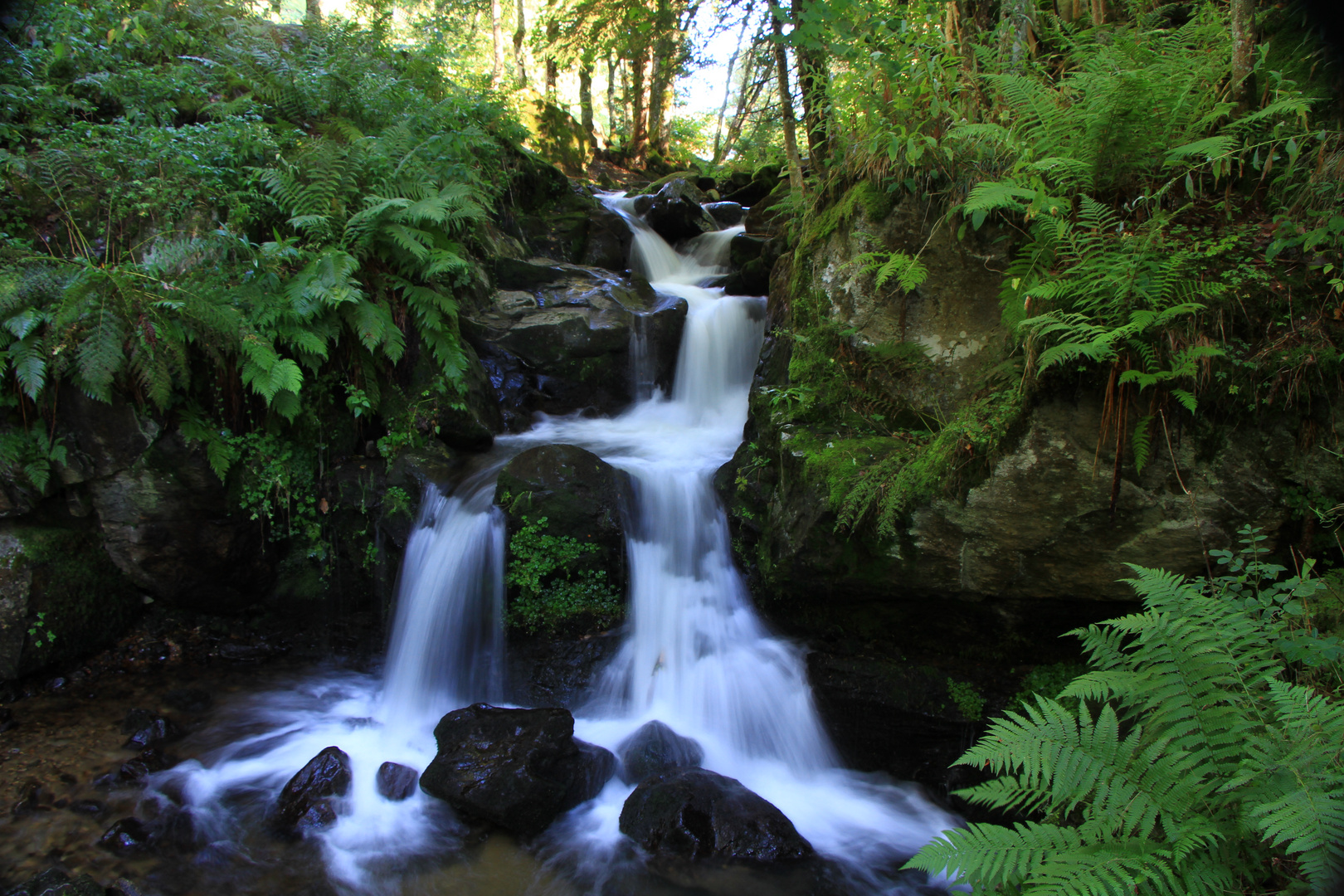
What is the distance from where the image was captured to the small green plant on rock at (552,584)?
17.6ft

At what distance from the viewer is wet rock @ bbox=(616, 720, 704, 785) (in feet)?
14.8

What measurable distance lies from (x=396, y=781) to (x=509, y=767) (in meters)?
0.85

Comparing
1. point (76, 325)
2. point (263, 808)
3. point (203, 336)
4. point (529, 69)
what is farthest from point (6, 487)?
point (529, 69)

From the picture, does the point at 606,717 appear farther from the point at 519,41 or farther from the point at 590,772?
the point at 519,41

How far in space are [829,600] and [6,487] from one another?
21.0 ft

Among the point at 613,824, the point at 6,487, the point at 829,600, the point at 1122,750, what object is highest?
the point at 6,487

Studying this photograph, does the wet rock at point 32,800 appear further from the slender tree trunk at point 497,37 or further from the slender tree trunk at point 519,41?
the slender tree trunk at point 497,37

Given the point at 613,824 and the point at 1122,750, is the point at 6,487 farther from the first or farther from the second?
the point at 1122,750

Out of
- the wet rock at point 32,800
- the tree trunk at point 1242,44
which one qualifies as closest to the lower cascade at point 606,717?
the wet rock at point 32,800

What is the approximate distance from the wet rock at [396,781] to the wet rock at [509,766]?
0.11m

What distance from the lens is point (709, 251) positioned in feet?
36.4

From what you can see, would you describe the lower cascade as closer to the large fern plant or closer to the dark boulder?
the dark boulder

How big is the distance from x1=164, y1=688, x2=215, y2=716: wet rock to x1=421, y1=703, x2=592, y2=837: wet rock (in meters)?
2.11

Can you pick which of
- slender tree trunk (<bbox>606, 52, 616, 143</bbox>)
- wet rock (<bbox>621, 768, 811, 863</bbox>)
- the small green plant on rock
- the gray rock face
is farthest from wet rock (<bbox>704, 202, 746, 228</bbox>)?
wet rock (<bbox>621, 768, 811, 863</bbox>)
